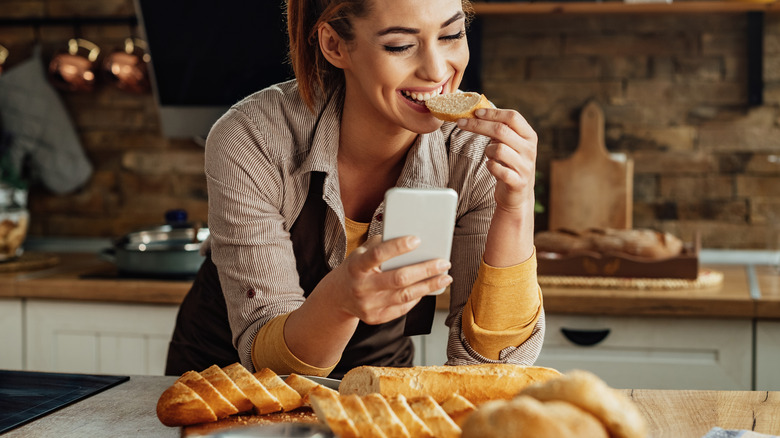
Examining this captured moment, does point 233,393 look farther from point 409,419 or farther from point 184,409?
point 409,419

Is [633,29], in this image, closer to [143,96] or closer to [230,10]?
[230,10]

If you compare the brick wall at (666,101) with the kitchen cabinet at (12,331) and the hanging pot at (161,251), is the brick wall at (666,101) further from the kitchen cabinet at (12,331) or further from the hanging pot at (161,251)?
the kitchen cabinet at (12,331)

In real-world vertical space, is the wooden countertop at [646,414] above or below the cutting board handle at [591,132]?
below

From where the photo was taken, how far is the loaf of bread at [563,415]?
2.54 feet

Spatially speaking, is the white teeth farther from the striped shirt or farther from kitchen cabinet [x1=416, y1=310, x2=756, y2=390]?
kitchen cabinet [x1=416, y1=310, x2=756, y2=390]

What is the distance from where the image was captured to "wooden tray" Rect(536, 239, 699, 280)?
2.30m

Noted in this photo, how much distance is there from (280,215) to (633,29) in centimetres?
183

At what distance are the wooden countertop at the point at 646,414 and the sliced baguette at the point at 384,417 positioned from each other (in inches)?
10.8

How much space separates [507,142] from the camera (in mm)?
1244

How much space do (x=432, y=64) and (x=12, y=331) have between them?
1857 mm

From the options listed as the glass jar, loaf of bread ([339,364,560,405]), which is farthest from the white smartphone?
the glass jar

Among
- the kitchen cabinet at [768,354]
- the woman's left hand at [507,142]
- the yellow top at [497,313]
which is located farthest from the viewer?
the kitchen cabinet at [768,354]

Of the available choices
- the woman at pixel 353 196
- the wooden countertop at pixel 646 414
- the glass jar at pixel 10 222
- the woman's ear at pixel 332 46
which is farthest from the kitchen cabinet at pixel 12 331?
the woman's ear at pixel 332 46

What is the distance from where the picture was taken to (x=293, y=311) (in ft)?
4.25
